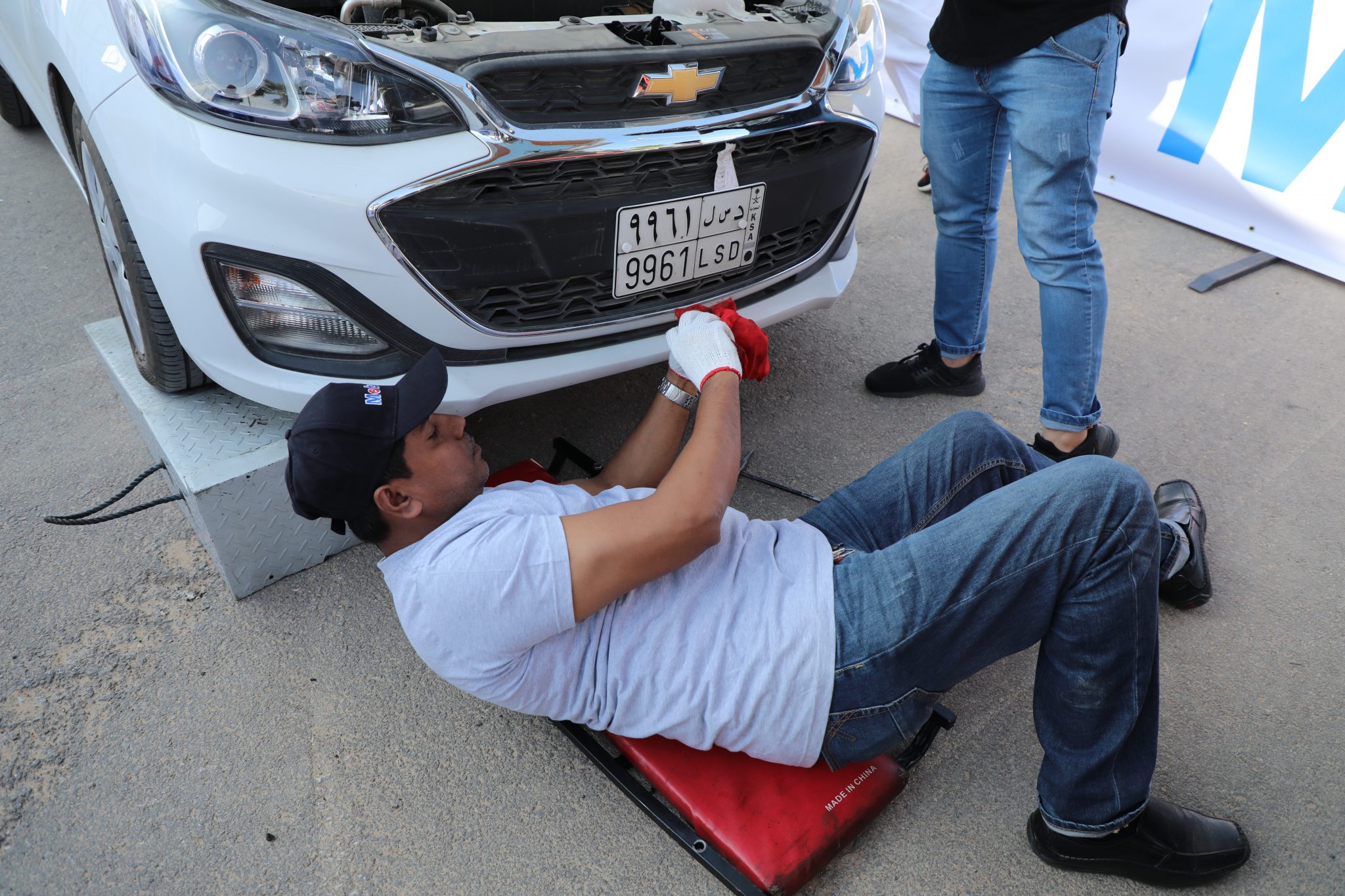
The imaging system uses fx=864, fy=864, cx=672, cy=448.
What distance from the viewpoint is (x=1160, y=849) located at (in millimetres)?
1496

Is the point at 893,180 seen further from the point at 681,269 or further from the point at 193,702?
the point at 193,702

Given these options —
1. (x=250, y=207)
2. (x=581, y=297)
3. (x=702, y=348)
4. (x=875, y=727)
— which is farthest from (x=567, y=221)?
(x=875, y=727)

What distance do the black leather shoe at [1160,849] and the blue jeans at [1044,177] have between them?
111 centimetres

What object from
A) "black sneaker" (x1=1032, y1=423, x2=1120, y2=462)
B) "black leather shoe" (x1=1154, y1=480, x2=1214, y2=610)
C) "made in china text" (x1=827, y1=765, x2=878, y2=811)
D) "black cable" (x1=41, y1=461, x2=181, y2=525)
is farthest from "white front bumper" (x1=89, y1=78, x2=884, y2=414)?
"black leather shoe" (x1=1154, y1=480, x2=1214, y2=610)

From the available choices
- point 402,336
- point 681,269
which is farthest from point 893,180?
point 402,336

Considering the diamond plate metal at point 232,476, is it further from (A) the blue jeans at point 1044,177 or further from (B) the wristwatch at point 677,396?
(A) the blue jeans at point 1044,177

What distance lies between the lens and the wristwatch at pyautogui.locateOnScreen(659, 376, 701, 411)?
175 cm

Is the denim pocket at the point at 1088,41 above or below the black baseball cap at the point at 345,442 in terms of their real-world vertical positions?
above

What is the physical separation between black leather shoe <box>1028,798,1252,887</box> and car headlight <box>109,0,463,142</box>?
1.79 meters

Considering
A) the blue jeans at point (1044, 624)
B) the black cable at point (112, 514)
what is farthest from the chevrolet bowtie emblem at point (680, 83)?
the black cable at point (112, 514)

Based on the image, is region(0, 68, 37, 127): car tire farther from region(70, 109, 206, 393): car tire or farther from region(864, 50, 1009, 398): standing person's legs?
region(864, 50, 1009, 398): standing person's legs

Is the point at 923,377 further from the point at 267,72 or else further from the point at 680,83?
the point at 267,72

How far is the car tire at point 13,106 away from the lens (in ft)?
12.8

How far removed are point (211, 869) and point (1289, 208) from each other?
4.28 metres
